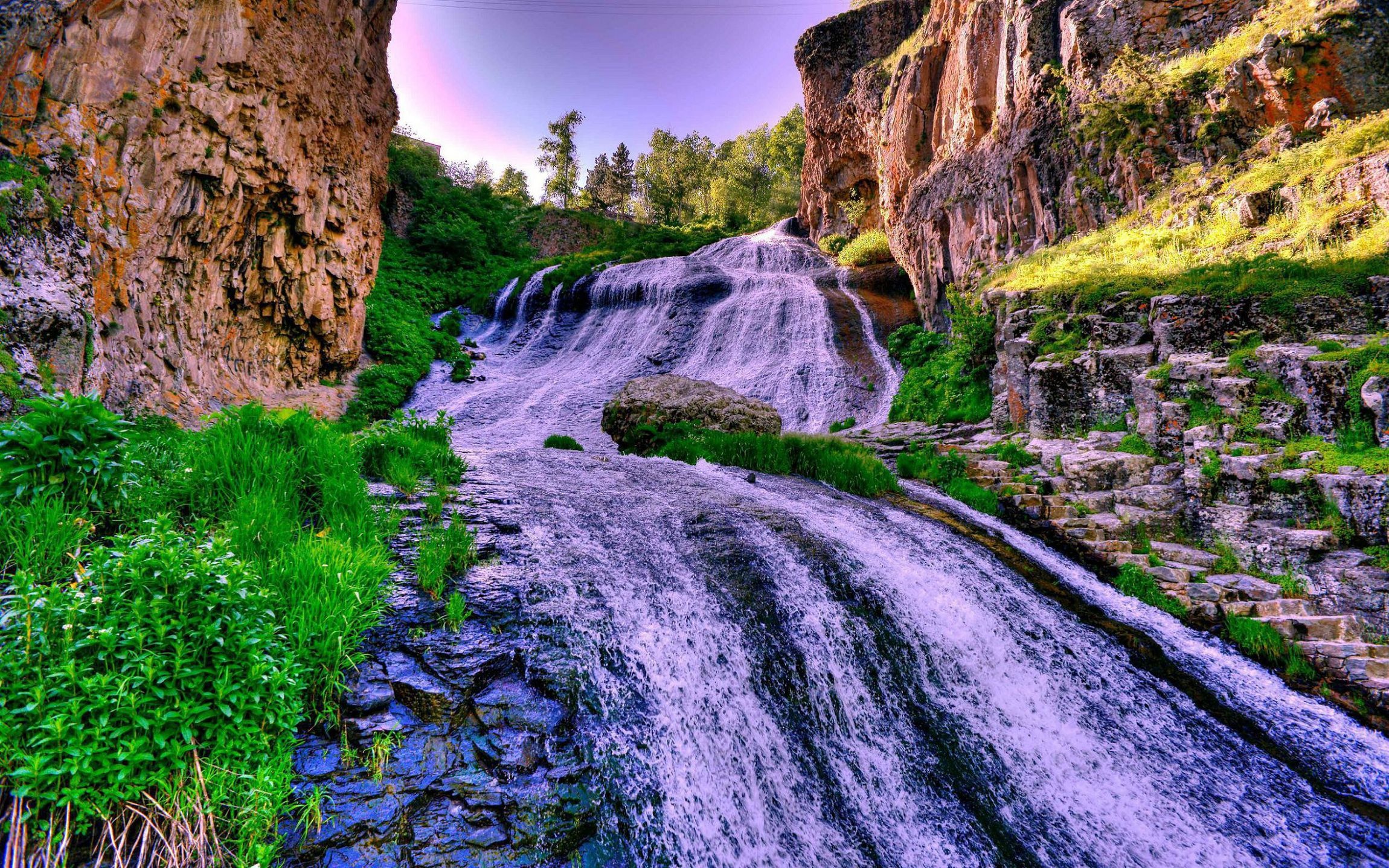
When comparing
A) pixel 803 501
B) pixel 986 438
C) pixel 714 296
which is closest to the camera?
pixel 803 501

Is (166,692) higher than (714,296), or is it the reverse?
(714,296)

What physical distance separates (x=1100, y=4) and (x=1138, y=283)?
10483 millimetres

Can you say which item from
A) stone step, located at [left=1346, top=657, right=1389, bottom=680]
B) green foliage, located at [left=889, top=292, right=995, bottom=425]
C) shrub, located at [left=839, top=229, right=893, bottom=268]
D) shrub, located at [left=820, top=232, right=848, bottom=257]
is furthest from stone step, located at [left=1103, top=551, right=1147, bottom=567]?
shrub, located at [left=820, top=232, right=848, bottom=257]

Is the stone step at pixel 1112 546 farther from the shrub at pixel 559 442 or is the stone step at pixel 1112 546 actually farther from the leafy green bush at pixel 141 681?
the shrub at pixel 559 442

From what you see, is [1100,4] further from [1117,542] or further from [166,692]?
[166,692]

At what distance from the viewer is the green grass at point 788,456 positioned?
29.7 feet

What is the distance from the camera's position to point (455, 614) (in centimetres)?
357

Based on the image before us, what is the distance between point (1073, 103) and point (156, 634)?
1992 centimetres

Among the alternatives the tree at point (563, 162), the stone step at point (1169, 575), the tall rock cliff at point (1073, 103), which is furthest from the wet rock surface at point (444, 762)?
the tree at point (563, 162)

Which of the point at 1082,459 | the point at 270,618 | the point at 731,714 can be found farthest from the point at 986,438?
the point at 270,618

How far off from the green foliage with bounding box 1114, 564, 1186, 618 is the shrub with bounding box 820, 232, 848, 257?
76.6ft

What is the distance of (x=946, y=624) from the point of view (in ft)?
16.3

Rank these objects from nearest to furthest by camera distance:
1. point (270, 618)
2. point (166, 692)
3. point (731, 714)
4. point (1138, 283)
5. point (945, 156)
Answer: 1. point (166, 692)
2. point (270, 618)
3. point (731, 714)
4. point (1138, 283)
5. point (945, 156)

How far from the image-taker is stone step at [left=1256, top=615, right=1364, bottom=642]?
4.88 metres
